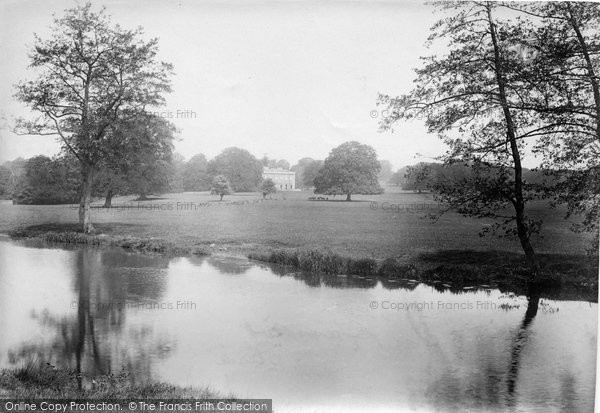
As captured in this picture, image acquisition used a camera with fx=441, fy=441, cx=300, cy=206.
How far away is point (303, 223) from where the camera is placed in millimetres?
5438

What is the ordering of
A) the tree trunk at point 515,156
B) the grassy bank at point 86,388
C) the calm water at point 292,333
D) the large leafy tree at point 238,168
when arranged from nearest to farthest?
the grassy bank at point 86,388, the calm water at point 292,333, the tree trunk at point 515,156, the large leafy tree at point 238,168

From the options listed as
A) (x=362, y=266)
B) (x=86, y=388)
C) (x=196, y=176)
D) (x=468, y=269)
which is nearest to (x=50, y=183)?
(x=196, y=176)

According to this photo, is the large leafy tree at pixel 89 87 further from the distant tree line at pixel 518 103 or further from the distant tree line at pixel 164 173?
the distant tree line at pixel 518 103

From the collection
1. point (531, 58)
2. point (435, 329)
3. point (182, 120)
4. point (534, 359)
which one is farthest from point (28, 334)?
point (531, 58)

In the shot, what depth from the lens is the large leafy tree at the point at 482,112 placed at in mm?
5062

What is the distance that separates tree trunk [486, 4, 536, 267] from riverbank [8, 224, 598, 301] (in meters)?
0.17

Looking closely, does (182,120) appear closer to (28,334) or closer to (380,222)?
(380,222)

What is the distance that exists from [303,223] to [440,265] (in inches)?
68.1

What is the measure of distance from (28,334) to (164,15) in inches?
157

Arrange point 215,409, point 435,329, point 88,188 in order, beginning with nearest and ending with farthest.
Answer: point 215,409 → point 435,329 → point 88,188

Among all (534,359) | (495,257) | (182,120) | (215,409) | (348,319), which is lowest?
(215,409)

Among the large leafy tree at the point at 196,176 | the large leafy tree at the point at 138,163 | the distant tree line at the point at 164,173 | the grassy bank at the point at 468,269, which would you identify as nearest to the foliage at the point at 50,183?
the distant tree line at the point at 164,173

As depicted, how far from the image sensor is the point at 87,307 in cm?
517

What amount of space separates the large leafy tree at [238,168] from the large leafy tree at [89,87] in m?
1.01
